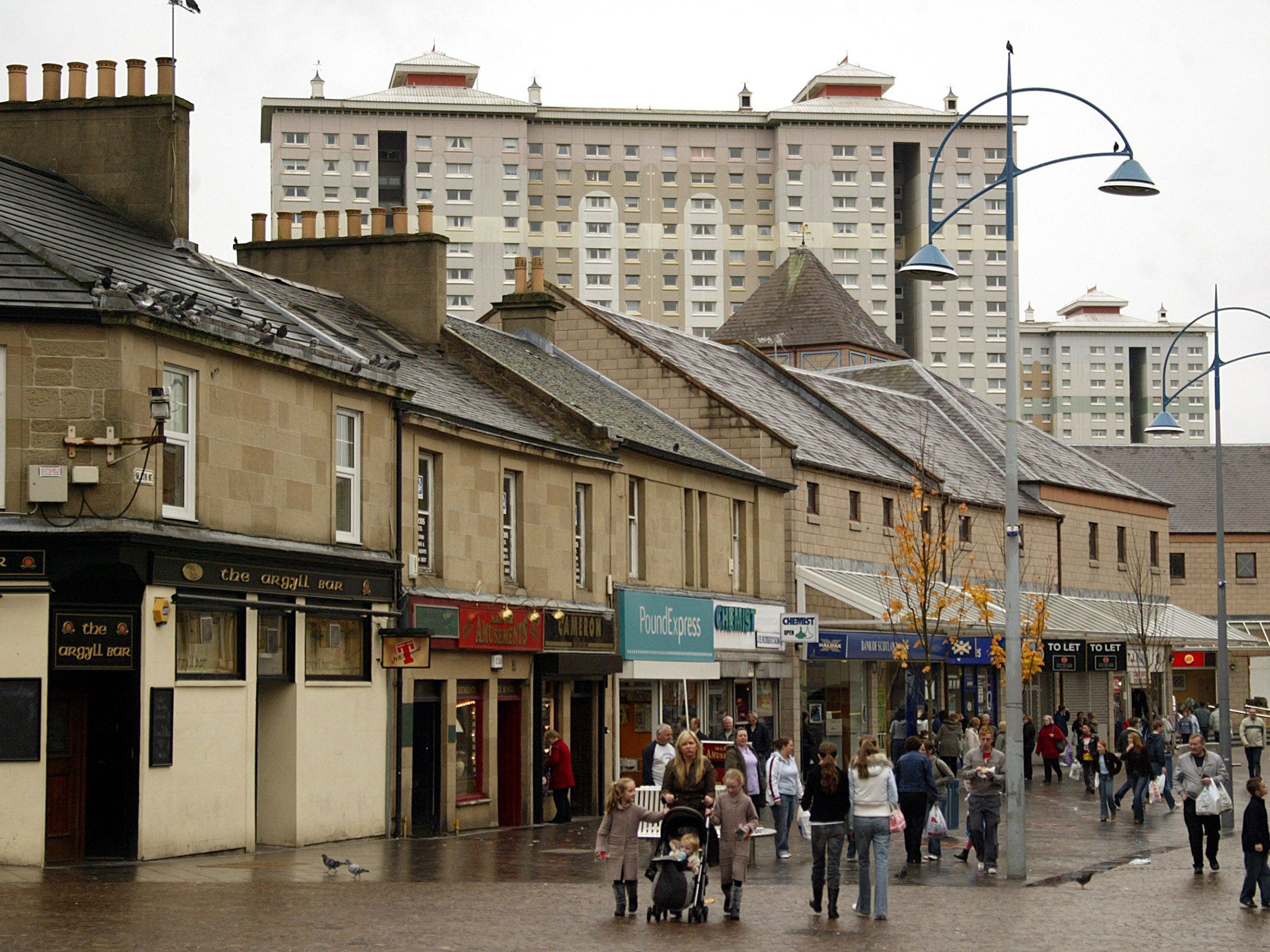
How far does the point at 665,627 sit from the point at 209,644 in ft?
44.3

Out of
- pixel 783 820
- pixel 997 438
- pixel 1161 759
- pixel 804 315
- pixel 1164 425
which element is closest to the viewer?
pixel 783 820

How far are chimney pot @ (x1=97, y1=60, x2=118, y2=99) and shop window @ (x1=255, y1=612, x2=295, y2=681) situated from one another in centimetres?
816

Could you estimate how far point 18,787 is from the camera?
2081 cm

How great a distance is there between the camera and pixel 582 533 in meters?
33.6

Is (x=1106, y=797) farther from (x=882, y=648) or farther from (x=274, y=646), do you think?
(x=274, y=646)

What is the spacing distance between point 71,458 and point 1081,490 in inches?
1736

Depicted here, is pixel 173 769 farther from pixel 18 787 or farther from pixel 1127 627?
pixel 1127 627

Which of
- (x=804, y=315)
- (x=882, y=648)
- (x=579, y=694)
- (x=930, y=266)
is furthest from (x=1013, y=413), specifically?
(x=804, y=315)

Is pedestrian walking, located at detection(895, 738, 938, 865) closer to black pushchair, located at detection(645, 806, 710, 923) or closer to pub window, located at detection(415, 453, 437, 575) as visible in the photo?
black pushchair, located at detection(645, 806, 710, 923)

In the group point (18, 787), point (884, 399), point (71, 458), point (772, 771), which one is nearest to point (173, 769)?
point (18, 787)

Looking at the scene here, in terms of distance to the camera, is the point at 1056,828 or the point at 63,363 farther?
the point at 1056,828

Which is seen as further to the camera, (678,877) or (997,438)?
→ (997,438)

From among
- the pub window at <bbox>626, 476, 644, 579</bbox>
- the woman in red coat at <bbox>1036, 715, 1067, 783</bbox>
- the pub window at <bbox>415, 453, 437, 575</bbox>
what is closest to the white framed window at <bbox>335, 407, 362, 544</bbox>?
the pub window at <bbox>415, 453, 437, 575</bbox>

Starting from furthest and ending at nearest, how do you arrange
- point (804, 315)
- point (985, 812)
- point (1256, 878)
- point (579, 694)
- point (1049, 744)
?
point (804, 315) → point (1049, 744) → point (579, 694) → point (985, 812) → point (1256, 878)
